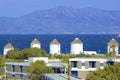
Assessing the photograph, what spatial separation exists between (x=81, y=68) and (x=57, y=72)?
9.37ft

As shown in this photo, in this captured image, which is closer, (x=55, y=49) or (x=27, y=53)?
(x=27, y=53)

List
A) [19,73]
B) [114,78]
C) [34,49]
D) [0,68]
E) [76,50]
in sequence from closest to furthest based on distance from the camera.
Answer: [114,78]
[19,73]
[0,68]
[34,49]
[76,50]

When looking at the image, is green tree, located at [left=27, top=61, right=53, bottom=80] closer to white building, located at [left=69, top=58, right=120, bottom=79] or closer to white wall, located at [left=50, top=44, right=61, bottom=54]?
white building, located at [left=69, top=58, right=120, bottom=79]

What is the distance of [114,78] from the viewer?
52656 millimetres

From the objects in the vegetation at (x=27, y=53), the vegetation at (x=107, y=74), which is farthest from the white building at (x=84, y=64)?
the vegetation at (x=27, y=53)

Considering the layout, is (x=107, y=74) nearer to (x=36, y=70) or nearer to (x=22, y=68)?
(x=36, y=70)

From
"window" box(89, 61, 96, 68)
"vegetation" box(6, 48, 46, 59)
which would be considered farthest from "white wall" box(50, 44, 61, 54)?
"window" box(89, 61, 96, 68)

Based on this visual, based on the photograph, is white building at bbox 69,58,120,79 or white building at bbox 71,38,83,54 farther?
white building at bbox 71,38,83,54

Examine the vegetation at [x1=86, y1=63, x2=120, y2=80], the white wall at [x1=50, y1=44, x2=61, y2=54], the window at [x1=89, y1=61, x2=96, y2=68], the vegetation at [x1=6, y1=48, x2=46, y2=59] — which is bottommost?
the vegetation at [x1=86, y1=63, x2=120, y2=80]

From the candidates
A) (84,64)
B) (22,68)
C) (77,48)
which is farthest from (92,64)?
(77,48)

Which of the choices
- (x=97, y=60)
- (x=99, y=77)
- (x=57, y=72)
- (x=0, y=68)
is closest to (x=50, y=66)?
(x=57, y=72)

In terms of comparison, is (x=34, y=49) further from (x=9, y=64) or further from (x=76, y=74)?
(x=76, y=74)

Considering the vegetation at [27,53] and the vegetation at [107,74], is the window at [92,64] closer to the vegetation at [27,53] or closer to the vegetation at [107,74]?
the vegetation at [107,74]

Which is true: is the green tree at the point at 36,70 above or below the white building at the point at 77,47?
→ below
